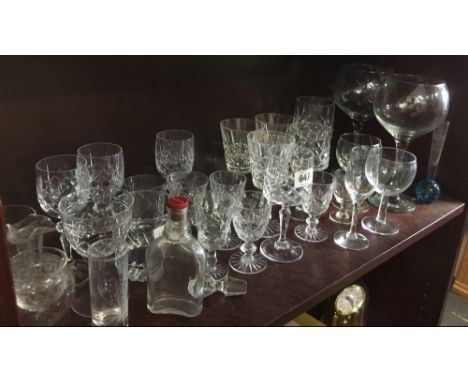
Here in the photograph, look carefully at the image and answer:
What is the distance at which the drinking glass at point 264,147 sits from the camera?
963 millimetres

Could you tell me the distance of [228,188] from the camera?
92cm

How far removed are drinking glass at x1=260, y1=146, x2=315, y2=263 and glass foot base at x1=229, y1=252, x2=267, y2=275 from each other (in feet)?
0.08

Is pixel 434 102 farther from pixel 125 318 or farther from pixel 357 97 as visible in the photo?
pixel 125 318

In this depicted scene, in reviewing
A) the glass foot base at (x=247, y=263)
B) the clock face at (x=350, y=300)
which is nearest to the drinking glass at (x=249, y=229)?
the glass foot base at (x=247, y=263)

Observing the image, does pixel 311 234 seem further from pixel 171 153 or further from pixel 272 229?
pixel 171 153

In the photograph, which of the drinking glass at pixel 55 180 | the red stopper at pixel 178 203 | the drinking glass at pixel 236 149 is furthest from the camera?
the drinking glass at pixel 236 149

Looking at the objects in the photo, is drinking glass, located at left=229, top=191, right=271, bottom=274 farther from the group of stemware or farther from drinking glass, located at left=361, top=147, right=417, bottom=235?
drinking glass, located at left=361, top=147, right=417, bottom=235

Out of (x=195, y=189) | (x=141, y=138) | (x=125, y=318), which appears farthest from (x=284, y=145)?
(x=125, y=318)

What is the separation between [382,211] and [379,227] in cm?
5

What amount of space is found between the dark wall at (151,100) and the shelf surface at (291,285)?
265 millimetres

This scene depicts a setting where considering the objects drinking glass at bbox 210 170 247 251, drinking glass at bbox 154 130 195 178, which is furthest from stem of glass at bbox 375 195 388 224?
drinking glass at bbox 154 130 195 178

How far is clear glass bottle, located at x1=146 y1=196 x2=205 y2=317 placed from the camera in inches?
30.1

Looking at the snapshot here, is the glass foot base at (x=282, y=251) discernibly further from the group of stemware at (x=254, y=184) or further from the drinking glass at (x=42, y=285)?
the drinking glass at (x=42, y=285)

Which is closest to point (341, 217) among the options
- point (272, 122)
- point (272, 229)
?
point (272, 229)
